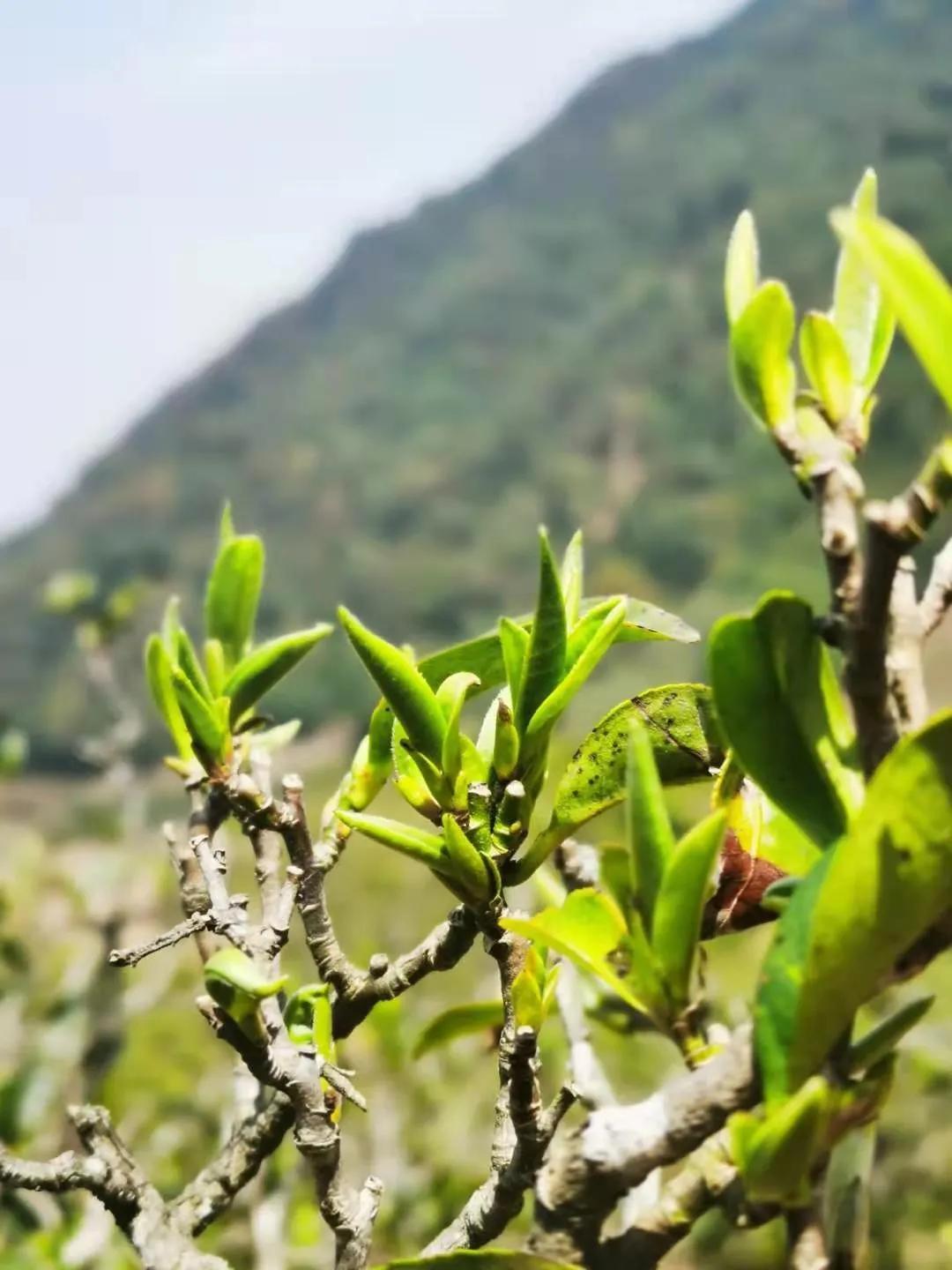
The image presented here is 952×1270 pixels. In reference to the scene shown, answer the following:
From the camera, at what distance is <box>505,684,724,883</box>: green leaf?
0.67 m

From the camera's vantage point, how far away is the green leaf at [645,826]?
1.71 ft

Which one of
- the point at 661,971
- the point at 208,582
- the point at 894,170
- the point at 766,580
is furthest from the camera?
the point at 894,170

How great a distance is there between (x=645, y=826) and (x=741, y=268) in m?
0.30

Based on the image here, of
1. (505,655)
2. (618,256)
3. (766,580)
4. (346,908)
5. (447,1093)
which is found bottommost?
(766,580)

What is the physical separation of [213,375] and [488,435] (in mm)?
26253

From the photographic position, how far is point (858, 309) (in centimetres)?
61

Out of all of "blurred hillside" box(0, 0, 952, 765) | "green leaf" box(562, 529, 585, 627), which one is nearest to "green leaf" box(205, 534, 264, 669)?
"green leaf" box(562, 529, 585, 627)

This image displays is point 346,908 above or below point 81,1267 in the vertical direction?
below

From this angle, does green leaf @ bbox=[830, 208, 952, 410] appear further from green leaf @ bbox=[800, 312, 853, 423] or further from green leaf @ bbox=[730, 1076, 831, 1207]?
green leaf @ bbox=[730, 1076, 831, 1207]

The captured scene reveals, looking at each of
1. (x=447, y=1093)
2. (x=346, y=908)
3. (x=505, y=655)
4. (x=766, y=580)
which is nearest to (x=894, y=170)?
(x=766, y=580)

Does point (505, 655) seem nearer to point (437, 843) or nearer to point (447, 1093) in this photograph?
point (437, 843)

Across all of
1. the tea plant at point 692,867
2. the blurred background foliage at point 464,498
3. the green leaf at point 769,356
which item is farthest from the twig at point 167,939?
the blurred background foliage at point 464,498

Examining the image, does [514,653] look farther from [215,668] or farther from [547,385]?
[547,385]

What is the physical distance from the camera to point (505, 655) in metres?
→ 0.66
